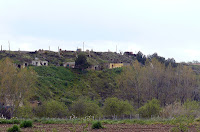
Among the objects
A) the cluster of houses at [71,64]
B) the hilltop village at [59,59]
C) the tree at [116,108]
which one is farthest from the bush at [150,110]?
the cluster of houses at [71,64]

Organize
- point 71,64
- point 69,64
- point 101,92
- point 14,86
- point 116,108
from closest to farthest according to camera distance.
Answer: point 116,108 < point 14,86 < point 101,92 < point 71,64 < point 69,64

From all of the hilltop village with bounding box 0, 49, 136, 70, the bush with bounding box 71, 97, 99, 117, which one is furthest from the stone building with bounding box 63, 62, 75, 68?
the bush with bounding box 71, 97, 99, 117

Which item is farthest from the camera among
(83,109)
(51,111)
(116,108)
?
(116,108)

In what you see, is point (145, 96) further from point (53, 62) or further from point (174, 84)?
point (53, 62)

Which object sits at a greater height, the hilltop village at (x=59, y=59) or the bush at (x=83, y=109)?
the hilltop village at (x=59, y=59)

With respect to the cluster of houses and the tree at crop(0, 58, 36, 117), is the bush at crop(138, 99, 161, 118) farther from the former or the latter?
the cluster of houses

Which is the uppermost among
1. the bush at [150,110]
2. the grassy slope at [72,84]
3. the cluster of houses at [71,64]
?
the cluster of houses at [71,64]

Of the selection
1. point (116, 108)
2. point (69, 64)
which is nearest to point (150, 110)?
point (116, 108)

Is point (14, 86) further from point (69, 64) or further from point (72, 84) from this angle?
point (69, 64)

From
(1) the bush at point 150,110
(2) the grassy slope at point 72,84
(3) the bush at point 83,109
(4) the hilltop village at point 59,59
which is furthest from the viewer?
(4) the hilltop village at point 59,59

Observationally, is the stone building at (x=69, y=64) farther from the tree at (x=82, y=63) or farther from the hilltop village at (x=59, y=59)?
the tree at (x=82, y=63)

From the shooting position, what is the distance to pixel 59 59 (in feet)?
226

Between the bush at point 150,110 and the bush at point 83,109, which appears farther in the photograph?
the bush at point 83,109

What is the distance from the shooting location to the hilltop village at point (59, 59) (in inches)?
2348
